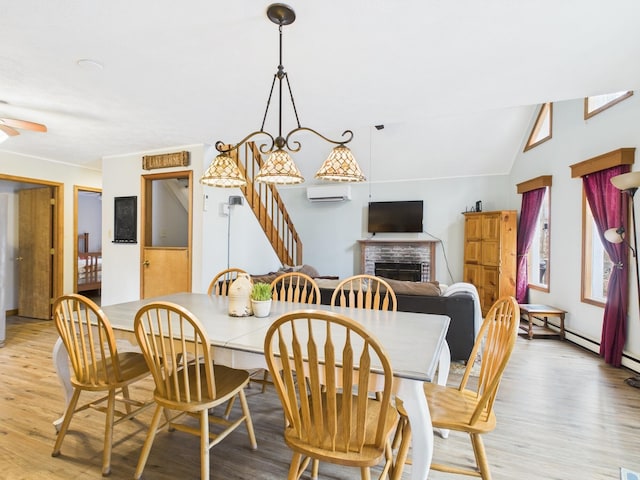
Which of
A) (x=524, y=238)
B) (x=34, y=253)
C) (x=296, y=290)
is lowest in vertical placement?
(x=296, y=290)

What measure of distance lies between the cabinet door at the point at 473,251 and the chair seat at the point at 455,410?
4.83 m

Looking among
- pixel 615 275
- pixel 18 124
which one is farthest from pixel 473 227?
pixel 18 124

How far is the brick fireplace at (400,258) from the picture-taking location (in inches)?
275

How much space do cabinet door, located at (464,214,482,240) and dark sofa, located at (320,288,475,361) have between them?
332cm

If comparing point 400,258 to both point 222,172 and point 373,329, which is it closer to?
point 373,329

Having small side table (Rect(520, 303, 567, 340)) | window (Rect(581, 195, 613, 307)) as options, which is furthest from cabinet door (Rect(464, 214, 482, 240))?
window (Rect(581, 195, 613, 307))

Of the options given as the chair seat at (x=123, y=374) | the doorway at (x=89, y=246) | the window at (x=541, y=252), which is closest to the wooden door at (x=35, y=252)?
the doorway at (x=89, y=246)

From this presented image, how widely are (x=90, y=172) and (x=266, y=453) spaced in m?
5.51

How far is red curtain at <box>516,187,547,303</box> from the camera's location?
17.8 ft

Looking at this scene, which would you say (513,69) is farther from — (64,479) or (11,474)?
(11,474)

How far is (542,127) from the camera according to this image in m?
5.47

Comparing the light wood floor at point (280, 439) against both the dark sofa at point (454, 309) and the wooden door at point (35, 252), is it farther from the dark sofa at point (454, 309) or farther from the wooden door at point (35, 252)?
the wooden door at point (35, 252)

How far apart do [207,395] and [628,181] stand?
11.9ft

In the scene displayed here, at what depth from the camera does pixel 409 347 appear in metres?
1.59
